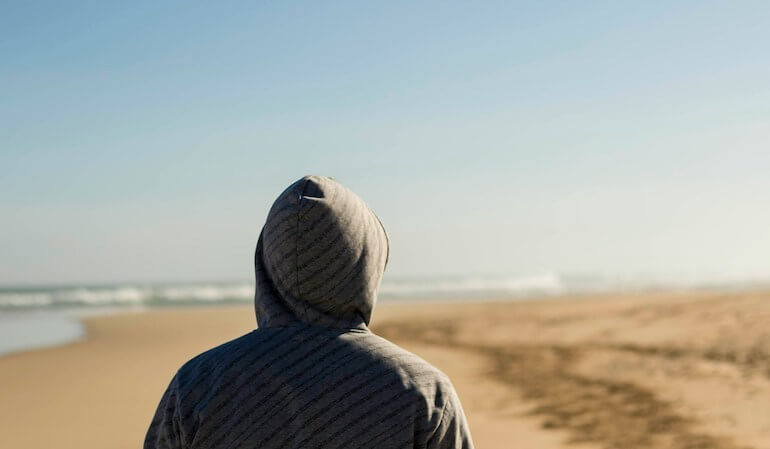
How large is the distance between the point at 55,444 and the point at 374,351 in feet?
20.4

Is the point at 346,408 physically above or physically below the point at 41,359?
above

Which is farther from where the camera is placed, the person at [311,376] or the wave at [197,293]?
the wave at [197,293]

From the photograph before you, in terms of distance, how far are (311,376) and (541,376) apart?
847cm

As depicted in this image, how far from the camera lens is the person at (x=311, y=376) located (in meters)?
1.37

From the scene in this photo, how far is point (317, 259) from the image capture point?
138cm

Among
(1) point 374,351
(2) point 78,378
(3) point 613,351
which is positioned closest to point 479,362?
(3) point 613,351

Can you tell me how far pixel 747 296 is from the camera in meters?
18.1

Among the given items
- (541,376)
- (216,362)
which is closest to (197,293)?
(541,376)

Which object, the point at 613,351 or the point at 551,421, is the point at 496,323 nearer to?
the point at 613,351

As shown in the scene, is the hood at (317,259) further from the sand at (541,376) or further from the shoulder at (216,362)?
the sand at (541,376)

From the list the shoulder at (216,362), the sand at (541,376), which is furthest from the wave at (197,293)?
the shoulder at (216,362)

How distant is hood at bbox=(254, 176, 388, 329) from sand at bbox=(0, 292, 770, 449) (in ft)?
16.9

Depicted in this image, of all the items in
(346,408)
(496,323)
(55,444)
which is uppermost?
(346,408)

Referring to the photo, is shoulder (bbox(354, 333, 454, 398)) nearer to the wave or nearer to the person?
the person
